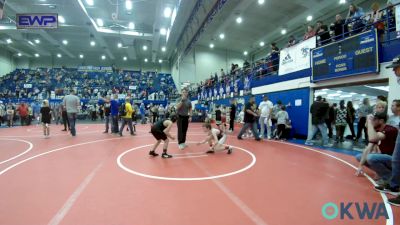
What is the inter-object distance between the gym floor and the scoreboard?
3.27 m

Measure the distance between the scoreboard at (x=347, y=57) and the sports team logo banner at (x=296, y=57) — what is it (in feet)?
1.64

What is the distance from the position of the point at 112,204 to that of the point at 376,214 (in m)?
3.62

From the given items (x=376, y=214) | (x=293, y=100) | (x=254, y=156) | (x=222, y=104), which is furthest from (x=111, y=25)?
(x=376, y=214)

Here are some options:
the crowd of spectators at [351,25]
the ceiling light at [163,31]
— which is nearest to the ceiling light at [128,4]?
the ceiling light at [163,31]

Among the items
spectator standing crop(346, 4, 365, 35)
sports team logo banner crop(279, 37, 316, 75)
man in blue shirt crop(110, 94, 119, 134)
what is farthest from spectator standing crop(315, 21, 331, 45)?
man in blue shirt crop(110, 94, 119, 134)

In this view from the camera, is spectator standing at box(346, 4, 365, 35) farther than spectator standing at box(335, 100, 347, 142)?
No

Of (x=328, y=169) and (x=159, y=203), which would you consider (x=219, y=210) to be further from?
(x=328, y=169)

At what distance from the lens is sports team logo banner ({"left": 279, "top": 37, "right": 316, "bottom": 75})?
10.4 m

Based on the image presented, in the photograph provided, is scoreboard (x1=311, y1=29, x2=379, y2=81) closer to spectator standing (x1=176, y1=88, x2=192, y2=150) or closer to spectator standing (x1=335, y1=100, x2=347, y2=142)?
spectator standing (x1=335, y1=100, x2=347, y2=142)

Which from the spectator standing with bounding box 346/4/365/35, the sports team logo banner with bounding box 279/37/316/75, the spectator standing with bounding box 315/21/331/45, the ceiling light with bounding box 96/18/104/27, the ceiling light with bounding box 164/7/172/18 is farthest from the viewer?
the ceiling light with bounding box 96/18/104/27

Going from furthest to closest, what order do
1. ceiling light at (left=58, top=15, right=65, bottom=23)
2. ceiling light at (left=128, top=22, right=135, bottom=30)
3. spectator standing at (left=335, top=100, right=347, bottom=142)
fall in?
ceiling light at (left=128, top=22, right=135, bottom=30) → ceiling light at (left=58, top=15, right=65, bottom=23) → spectator standing at (left=335, top=100, right=347, bottom=142)

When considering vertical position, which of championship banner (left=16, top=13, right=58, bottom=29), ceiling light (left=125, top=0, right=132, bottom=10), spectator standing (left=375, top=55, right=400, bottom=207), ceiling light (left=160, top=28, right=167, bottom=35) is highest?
ceiling light (left=125, top=0, right=132, bottom=10)

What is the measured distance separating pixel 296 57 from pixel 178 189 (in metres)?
9.44

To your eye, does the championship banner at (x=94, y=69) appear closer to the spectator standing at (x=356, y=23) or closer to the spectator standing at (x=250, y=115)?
the spectator standing at (x=250, y=115)
